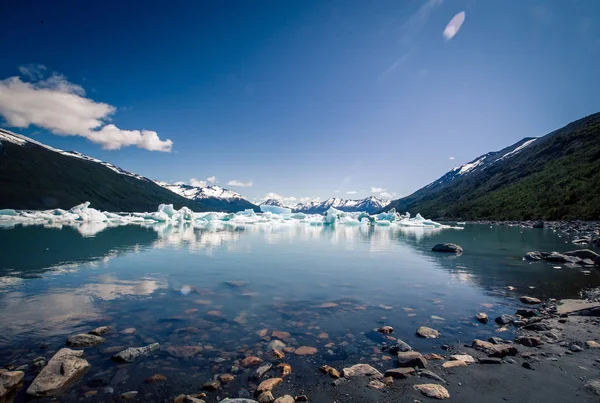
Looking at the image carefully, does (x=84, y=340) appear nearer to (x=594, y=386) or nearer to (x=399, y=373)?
(x=399, y=373)

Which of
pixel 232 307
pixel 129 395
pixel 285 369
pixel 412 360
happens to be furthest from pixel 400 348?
pixel 232 307

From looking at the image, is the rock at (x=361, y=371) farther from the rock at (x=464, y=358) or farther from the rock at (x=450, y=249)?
the rock at (x=450, y=249)

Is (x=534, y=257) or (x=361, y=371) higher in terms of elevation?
(x=534, y=257)

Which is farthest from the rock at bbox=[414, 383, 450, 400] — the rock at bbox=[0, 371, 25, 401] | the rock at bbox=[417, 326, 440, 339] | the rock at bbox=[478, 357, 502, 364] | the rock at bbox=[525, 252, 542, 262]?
the rock at bbox=[525, 252, 542, 262]

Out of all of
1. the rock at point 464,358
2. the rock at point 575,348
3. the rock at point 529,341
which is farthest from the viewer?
the rock at point 529,341

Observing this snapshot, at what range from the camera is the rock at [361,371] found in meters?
6.42

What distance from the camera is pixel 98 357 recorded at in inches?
277

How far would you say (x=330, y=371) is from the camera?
258 inches

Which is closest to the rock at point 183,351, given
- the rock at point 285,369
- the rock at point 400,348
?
the rock at point 285,369

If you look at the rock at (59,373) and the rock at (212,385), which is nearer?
the rock at (59,373)

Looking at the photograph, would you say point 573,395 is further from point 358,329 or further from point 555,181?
point 555,181

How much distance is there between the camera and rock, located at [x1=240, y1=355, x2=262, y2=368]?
6.86m

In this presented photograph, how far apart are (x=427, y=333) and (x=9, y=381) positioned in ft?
31.7

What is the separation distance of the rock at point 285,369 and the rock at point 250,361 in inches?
21.9
